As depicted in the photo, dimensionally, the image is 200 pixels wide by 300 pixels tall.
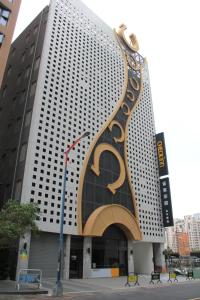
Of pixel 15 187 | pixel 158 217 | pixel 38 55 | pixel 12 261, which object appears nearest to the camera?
pixel 12 261

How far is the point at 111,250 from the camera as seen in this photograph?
145 feet

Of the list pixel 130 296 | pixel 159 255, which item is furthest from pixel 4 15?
pixel 159 255

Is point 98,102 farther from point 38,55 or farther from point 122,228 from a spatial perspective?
point 122,228

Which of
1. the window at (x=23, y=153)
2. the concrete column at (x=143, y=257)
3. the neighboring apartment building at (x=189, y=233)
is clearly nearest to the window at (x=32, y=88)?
the window at (x=23, y=153)

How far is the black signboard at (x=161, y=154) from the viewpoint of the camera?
58.4 m

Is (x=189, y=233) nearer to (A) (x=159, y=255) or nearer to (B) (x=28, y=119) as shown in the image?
(A) (x=159, y=255)

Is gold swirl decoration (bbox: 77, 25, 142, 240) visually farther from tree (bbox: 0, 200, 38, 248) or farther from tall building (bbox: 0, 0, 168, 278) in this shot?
tree (bbox: 0, 200, 38, 248)

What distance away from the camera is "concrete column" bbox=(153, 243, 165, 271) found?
54.9 metres

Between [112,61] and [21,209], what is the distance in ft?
133

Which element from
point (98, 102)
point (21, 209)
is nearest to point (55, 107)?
point (98, 102)

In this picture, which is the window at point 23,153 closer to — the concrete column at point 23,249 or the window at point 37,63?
the concrete column at point 23,249

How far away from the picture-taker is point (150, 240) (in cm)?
5059

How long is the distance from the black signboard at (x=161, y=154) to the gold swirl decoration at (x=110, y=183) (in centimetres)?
893

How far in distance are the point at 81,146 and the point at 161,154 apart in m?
22.4
